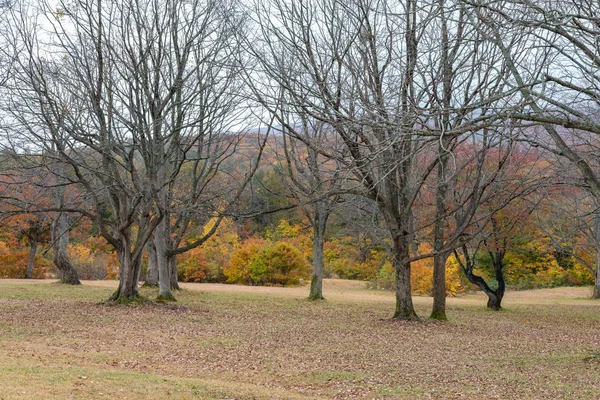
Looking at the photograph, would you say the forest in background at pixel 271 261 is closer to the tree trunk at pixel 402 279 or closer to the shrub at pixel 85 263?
the shrub at pixel 85 263

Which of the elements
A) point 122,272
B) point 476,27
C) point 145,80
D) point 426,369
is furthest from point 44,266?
point 476,27

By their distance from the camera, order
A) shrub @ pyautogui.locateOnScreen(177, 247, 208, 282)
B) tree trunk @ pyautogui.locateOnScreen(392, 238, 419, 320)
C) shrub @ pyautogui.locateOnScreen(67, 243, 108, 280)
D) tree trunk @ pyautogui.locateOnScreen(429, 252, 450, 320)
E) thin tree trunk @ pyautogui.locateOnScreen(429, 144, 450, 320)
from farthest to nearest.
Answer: shrub @ pyautogui.locateOnScreen(177, 247, 208, 282) → shrub @ pyautogui.locateOnScreen(67, 243, 108, 280) → tree trunk @ pyautogui.locateOnScreen(429, 252, 450, 320) → thin tree trunk @ pyautogui.locateOnScreen(429, 144, 450, 320) → tree trunk @ pyautogui.locateOnScreen(392, 238, 419, 320)

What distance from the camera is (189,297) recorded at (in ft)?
73.1

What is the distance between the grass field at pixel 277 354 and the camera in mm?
7527

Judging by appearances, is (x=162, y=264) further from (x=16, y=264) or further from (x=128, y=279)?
(x=16, y=264)

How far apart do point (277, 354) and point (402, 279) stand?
6.22 m

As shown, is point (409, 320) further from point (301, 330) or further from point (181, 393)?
point (181, 393)

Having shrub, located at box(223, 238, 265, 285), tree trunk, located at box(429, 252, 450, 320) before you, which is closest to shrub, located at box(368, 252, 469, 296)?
shrub, located at box(223, 238, 265, 285)

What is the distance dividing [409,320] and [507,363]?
5.55m

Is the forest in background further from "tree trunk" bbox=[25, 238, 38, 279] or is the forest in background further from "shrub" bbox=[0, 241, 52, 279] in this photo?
"tree trunk" bbox=[25, 238, 38, 279]

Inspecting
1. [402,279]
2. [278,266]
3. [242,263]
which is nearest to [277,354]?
[402,279]

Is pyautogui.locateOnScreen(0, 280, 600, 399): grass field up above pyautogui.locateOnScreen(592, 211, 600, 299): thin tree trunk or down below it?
below

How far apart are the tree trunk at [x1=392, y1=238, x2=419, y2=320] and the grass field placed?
1.60ft

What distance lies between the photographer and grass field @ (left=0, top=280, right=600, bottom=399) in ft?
24.7
